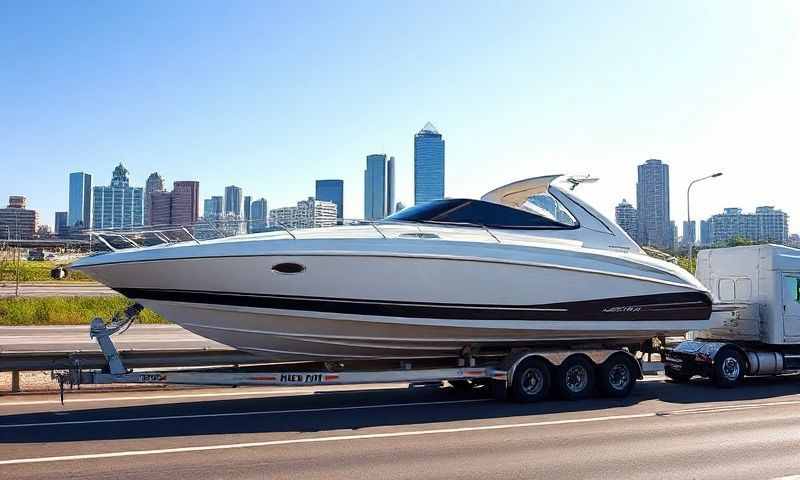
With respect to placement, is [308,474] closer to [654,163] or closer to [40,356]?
[40,356]

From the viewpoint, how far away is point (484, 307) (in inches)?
413

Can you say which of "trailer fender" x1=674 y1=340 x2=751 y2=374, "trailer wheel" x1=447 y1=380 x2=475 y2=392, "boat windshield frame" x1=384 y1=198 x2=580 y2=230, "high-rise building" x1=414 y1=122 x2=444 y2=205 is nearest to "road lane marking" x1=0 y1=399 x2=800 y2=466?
"trailer fender" x1=674 y1=340 x2=751 y2=374

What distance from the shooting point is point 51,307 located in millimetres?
25406

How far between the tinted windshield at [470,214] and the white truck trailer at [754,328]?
4134 millimetres

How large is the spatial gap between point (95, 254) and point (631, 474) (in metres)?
7.47

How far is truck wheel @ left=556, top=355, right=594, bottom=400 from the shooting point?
1123 cm

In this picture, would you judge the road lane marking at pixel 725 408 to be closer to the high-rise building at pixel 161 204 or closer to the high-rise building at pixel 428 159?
the high-rise building at pixel 428 159

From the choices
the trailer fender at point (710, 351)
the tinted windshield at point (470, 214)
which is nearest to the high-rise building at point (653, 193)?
the trailer fender at point (710, 351)

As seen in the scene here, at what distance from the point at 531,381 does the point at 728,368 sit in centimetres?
457

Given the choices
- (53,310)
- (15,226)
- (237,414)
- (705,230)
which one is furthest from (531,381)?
(705,230)

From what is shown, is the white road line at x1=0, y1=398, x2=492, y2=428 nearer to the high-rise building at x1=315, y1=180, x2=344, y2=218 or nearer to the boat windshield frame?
the boat windshield frame

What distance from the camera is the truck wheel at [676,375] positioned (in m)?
13.6

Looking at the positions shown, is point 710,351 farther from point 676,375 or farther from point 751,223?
point 751,223

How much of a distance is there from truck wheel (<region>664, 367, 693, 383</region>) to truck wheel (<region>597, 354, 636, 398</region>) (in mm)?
2116
